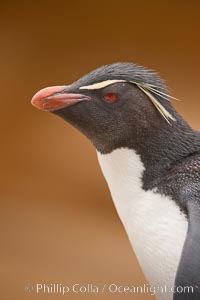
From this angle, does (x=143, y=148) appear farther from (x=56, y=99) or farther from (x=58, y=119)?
Answer: (x=58, y=119)

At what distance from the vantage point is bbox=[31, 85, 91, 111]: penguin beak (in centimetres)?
73

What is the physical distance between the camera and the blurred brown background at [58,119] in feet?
4.79

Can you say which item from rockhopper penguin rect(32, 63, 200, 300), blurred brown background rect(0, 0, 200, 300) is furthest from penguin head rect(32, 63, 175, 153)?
blurred brown background rect(0, 0, 200, 300)

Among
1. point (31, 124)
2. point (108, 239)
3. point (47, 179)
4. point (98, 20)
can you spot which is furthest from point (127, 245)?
point (98, 20)

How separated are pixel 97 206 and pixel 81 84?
805 mm

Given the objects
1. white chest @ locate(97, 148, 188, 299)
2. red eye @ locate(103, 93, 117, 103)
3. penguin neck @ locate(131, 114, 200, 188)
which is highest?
red eye @ locate(103, 93, 117, 103)

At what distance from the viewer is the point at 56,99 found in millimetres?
730

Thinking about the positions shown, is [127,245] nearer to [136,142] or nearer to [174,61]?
[174,61]

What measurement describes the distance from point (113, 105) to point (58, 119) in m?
0.89

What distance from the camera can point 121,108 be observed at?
2.41 ft

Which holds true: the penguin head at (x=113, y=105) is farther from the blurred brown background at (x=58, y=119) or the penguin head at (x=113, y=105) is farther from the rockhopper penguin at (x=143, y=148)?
the blurred brown background at (x=58, y=119)

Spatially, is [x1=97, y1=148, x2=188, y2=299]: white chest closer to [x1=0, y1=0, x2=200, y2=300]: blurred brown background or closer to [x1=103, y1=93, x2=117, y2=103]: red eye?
[x1=103, y1=93, x2=117, y2=103]: red eye

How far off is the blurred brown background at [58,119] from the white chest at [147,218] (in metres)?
0.65

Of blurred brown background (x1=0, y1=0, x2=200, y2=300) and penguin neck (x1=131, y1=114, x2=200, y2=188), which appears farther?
blurred brown background (x1=0, y1=0, x2=200, y2=300)
